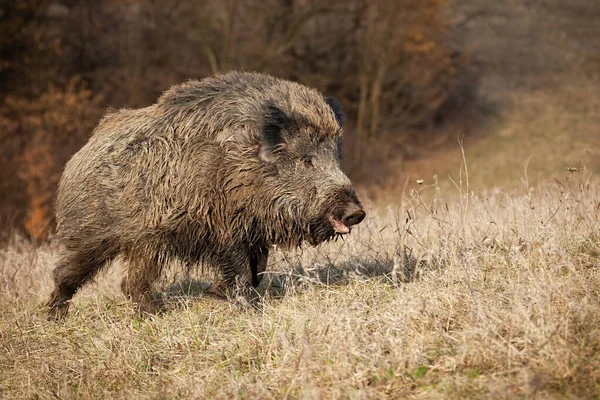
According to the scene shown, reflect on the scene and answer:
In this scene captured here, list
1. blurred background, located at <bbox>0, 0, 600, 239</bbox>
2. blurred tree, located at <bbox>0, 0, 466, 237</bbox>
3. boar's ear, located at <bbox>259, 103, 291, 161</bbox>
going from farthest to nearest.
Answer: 1. blurred background, located at <bbox>0, 0, 600, 239</bbox>
2. blurred tree, located at <bbox>0, 0, 466, 237</bbox>
3. boar's ear, located at <bbox>259, 103, 291, 161</bbox>

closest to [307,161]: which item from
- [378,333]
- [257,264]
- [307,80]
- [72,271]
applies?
[257,264]

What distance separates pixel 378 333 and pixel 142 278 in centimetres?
231

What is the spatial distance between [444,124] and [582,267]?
22882 mm

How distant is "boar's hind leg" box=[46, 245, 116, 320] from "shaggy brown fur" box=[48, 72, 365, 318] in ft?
0.04

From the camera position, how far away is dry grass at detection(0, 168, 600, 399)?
3434 mm

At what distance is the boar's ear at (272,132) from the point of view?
5.00m

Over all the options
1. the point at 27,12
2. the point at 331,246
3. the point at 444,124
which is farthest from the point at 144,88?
the point at 331,246

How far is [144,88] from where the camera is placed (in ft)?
69.0

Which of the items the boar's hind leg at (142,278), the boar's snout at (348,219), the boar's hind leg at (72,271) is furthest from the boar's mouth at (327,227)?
the boar's hind leg at (72,271)

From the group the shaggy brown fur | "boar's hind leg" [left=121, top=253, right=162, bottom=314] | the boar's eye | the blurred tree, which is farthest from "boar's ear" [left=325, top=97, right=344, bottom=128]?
the blurred tree

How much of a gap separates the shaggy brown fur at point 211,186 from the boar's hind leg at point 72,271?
0.01 m

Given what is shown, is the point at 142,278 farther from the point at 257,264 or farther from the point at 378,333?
the point at 378,333

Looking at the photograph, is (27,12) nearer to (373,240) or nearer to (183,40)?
(183,40)

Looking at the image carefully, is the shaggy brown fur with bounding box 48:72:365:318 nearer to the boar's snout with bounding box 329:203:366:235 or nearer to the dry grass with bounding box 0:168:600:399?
the boar's snout with bounding box 329:203:366:235
